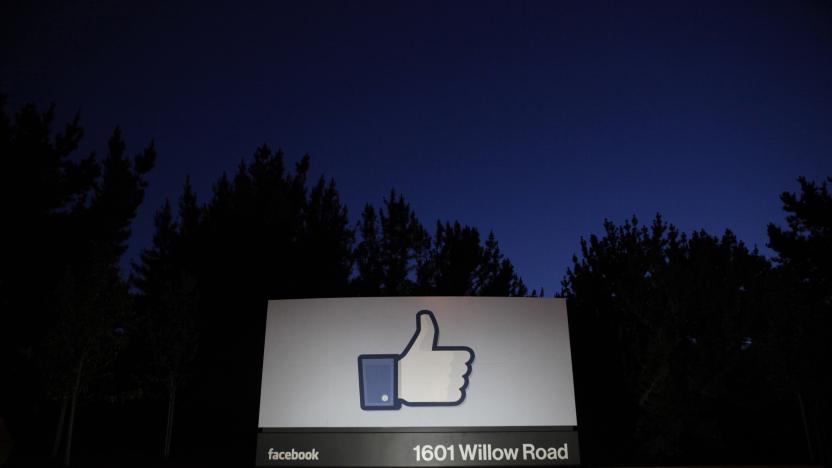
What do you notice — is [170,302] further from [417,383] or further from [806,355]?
[806,355]

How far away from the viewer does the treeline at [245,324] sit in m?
13.3

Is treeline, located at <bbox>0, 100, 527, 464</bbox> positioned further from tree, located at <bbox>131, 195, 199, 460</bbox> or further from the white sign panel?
the white sign panel

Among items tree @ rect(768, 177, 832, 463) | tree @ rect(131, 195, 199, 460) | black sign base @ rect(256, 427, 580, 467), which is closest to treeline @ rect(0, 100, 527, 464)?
tree @ rect(131, 195, 199, 460)

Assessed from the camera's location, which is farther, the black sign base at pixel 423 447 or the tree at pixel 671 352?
the tree at pixel 671 352

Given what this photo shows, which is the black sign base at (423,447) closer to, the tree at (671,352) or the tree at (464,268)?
the tree at (671,352)

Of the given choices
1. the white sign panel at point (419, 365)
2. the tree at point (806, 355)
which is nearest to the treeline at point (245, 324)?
the tree at point (806, 355)

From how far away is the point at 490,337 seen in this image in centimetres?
633

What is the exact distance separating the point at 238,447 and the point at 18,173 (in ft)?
34.3

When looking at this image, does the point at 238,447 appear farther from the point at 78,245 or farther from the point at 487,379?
the point at 487,379

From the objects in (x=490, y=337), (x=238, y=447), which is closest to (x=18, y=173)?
(x=238, y=447)

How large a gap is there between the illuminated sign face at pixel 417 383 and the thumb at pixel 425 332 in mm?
11

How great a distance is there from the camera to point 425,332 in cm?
630

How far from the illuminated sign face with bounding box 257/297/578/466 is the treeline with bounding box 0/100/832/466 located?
7420 millimetres

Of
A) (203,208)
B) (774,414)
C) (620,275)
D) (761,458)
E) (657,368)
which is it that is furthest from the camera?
(203,208)
